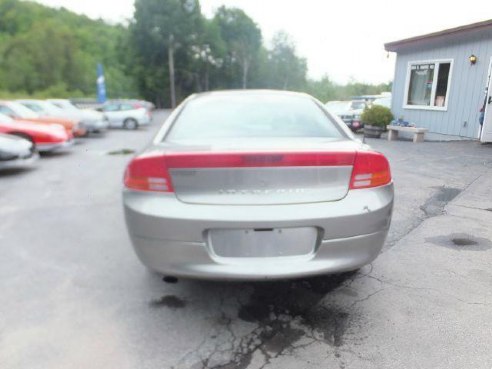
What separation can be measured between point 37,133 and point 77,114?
21.7 ft

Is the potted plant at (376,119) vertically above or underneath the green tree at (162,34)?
underneath

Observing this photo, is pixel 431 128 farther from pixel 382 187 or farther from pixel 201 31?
pixel 201 31

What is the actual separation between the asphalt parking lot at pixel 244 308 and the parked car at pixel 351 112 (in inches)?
464

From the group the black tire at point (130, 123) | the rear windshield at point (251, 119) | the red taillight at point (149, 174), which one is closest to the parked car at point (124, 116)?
the black tire at point (130, 123)

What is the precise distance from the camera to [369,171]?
240 centimetres

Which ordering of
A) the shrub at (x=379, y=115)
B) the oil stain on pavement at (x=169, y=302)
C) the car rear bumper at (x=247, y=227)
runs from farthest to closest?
1. the shrub at (x=379, y=115)
2. the oil stain on pavement at (x=169, y=302)
3. the car rear bumper at (x=247, y=227)

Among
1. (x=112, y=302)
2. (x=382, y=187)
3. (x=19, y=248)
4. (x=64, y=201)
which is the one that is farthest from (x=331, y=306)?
(x=64, y=201)

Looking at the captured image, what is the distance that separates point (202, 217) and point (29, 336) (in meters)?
1.36

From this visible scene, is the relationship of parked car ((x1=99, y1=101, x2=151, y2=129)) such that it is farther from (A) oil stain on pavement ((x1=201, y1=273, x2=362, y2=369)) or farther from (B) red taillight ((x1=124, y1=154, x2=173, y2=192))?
(B) red taillight ((x1=124, y1=154, x2=173, y2=192))

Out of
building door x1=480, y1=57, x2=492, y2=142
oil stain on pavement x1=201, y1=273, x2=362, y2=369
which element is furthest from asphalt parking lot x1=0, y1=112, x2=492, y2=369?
building door x1=480, y1=57, x2=492, y2=142

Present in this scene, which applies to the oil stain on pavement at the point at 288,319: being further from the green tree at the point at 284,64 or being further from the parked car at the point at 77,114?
the green tree at the point at 284,64

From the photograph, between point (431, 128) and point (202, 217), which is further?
point (431, 128)

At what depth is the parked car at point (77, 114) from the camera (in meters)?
14.8

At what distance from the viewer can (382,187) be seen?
2.47 m
